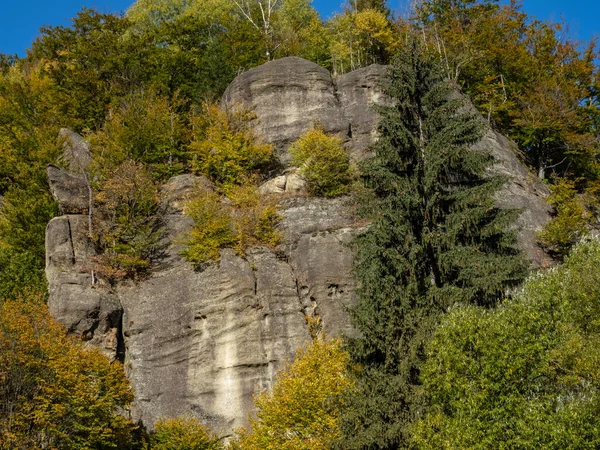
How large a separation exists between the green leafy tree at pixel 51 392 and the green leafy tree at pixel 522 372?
11243mm

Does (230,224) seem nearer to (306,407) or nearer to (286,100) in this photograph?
(306,407)

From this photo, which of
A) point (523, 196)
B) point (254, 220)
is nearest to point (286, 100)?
point (254, 220)

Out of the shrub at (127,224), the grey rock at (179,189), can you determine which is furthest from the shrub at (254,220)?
the shrub at (127,224)

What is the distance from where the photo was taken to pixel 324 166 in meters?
31.9

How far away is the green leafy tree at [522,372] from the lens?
16.5m

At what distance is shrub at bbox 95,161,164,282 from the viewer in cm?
2894

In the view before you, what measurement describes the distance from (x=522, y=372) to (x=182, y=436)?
12549mm

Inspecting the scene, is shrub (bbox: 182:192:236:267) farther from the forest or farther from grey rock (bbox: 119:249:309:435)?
grey rock (bbox: 119:249:309:435)

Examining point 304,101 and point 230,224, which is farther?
point 304,101

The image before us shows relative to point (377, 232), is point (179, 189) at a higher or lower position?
higher

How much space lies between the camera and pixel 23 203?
32312mm

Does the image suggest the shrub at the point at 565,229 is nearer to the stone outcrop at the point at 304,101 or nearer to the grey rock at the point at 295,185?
the stone outcrop at the point at 304,101

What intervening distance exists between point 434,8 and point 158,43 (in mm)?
19759

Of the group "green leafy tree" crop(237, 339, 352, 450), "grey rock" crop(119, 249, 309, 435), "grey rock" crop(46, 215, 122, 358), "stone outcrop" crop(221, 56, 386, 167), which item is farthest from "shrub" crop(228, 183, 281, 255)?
"green leafy tree" crop(237, 339, 352, 450)
